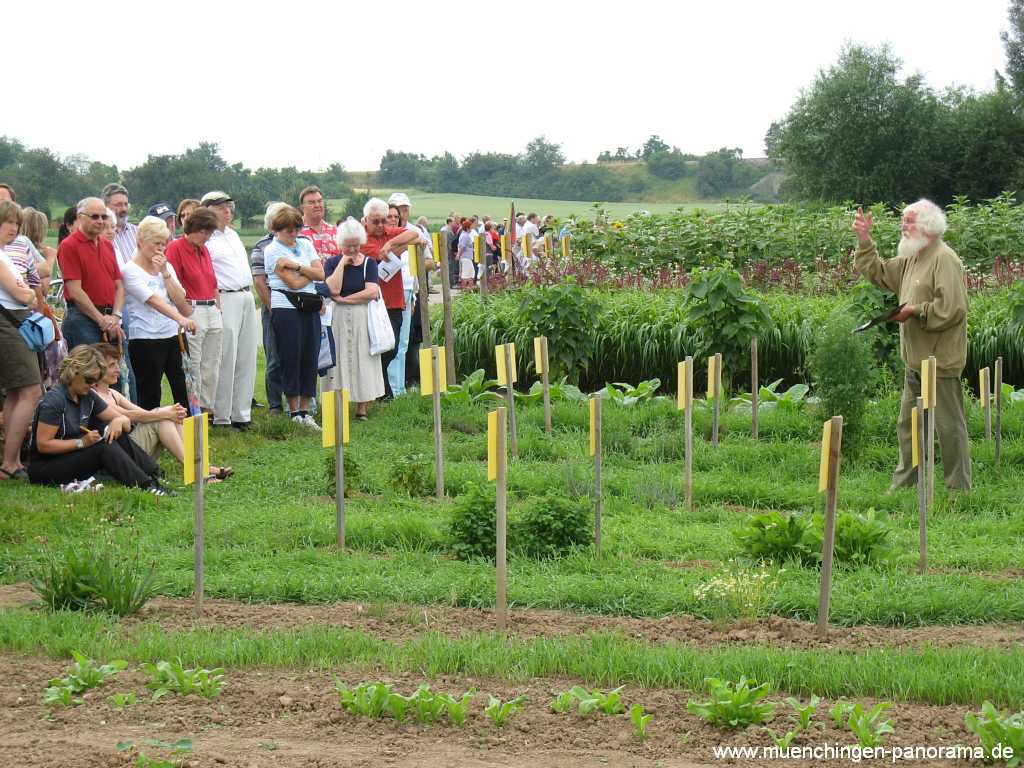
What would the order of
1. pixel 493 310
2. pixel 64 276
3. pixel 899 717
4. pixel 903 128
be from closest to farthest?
pixel 899 717 < pixel 64 276 < pixel 493 310 < pixel 903 128

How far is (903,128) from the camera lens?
155 ft

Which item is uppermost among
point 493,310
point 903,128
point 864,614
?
point 903,128

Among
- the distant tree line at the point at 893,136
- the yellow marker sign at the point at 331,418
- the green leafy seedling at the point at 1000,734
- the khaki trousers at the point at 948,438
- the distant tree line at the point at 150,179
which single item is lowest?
the green leafy seedling at the point at 1000,734

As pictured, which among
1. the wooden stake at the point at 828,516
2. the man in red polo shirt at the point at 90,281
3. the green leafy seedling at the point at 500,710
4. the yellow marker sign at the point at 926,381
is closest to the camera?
the green leafy seedling at the point at 500,710

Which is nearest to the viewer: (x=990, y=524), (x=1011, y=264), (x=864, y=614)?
(x=864, y=614)

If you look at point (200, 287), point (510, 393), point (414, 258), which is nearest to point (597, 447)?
point (510, 393)

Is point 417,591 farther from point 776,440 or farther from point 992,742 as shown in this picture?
point 776,440

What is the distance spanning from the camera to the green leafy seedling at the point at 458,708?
187 inches

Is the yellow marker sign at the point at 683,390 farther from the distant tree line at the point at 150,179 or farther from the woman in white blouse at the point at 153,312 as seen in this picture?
the distant tree line at the point at 150,179

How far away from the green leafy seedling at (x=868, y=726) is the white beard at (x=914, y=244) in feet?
17.1

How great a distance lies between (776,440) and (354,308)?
164 inches

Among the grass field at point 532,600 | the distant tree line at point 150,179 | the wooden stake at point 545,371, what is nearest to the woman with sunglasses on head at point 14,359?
the grass field at point 532,600

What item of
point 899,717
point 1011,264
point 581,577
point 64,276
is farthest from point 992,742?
point 1011,264

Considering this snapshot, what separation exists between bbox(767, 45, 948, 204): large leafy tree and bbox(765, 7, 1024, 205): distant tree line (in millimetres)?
37
